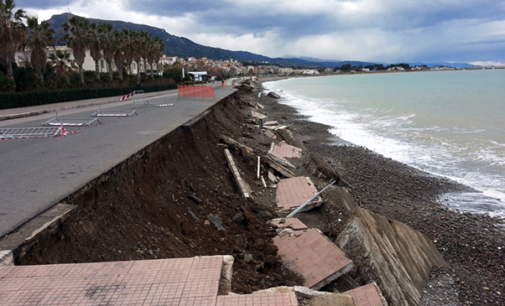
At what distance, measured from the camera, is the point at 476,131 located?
24719 mm

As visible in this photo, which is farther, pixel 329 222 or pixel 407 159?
pixel 407 159

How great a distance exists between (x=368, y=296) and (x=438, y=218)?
5646 millimetres

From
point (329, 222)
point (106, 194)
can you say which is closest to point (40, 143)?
point (106, 194)

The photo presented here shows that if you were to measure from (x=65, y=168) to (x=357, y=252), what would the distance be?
17.8ft

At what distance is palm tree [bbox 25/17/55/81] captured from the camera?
2912 centimetres

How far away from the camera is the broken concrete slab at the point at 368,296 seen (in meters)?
4.54

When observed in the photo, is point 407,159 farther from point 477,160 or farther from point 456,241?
point 456,241

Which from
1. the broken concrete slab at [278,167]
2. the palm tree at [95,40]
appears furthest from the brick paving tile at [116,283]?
the palm tree at [95,40]

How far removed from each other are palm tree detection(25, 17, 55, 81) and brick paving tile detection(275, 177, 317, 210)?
88.2 ft

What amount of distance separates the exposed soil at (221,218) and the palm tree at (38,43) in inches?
921

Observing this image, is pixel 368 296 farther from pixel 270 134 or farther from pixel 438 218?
pixel 270 134

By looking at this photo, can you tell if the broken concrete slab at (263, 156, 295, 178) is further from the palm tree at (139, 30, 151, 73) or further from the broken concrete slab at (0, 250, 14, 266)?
the palm tree at (139, 30, 151, 73)

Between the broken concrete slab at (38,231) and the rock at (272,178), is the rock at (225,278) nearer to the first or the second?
the broken concrete slab at (38,231)

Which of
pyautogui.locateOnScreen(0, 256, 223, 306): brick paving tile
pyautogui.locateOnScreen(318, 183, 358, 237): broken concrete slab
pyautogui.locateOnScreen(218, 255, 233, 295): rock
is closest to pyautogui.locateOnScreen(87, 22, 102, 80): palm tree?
pyautogui.locateOnScreen(318, 183, 358, 237): broken concrete slab
